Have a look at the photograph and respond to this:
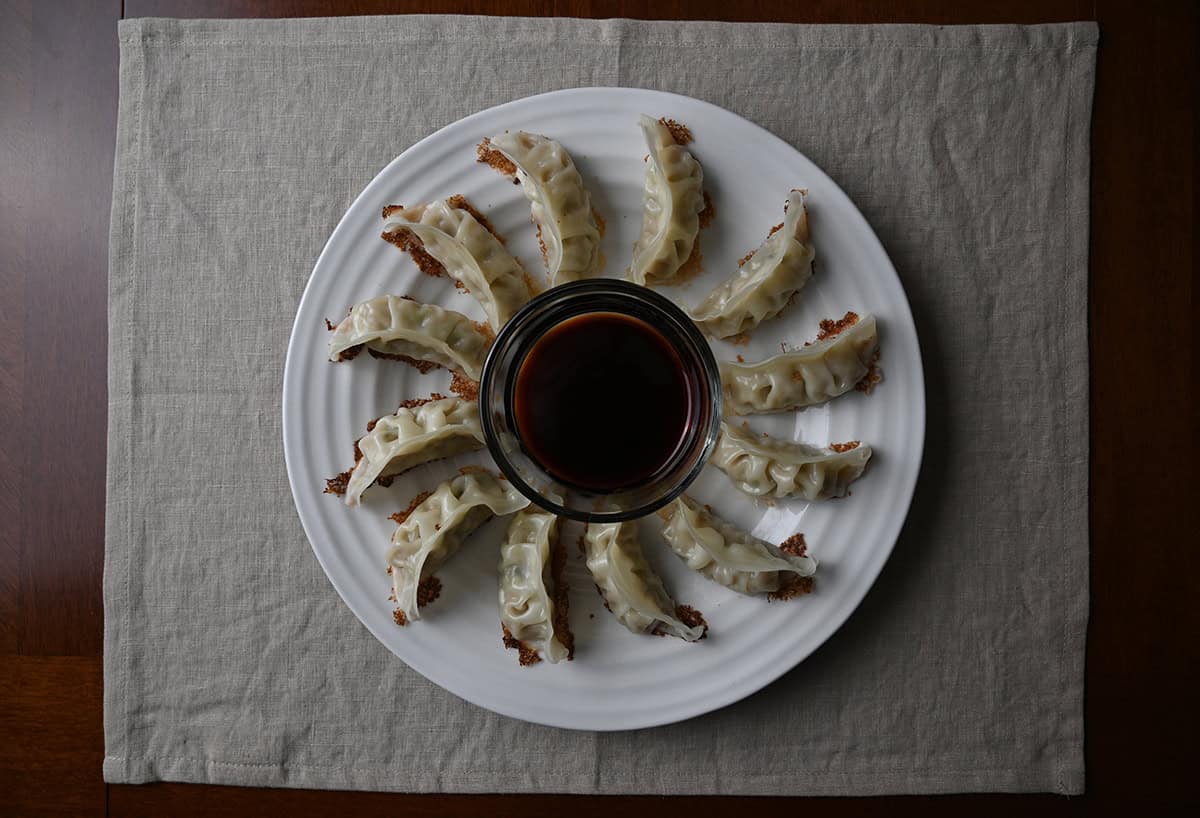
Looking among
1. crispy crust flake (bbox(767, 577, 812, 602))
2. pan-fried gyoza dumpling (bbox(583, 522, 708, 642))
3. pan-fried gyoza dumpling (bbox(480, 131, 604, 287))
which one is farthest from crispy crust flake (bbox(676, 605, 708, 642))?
pan-fried gyoza dumpling (bbox(480, 131, 604, 287))

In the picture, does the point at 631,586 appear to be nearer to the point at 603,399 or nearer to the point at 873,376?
the point at 603,399

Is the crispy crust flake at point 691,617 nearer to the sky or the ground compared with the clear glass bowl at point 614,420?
nearer to the ground

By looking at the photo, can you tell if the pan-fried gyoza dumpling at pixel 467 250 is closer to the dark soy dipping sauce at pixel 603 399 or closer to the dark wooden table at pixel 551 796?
the dark soy dipping sauce at pixel 603 399

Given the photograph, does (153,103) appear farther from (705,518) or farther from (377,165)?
(705,518)

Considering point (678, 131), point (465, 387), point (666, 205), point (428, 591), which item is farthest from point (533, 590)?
point (678, 131)

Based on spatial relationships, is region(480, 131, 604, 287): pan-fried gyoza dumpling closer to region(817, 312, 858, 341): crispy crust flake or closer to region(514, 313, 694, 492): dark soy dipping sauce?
region(514, 313, 694, 492): dark soy dipping sauce

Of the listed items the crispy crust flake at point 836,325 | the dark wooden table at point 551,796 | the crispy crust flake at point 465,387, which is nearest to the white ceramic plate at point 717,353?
the crispy crust flake at point 836,325
